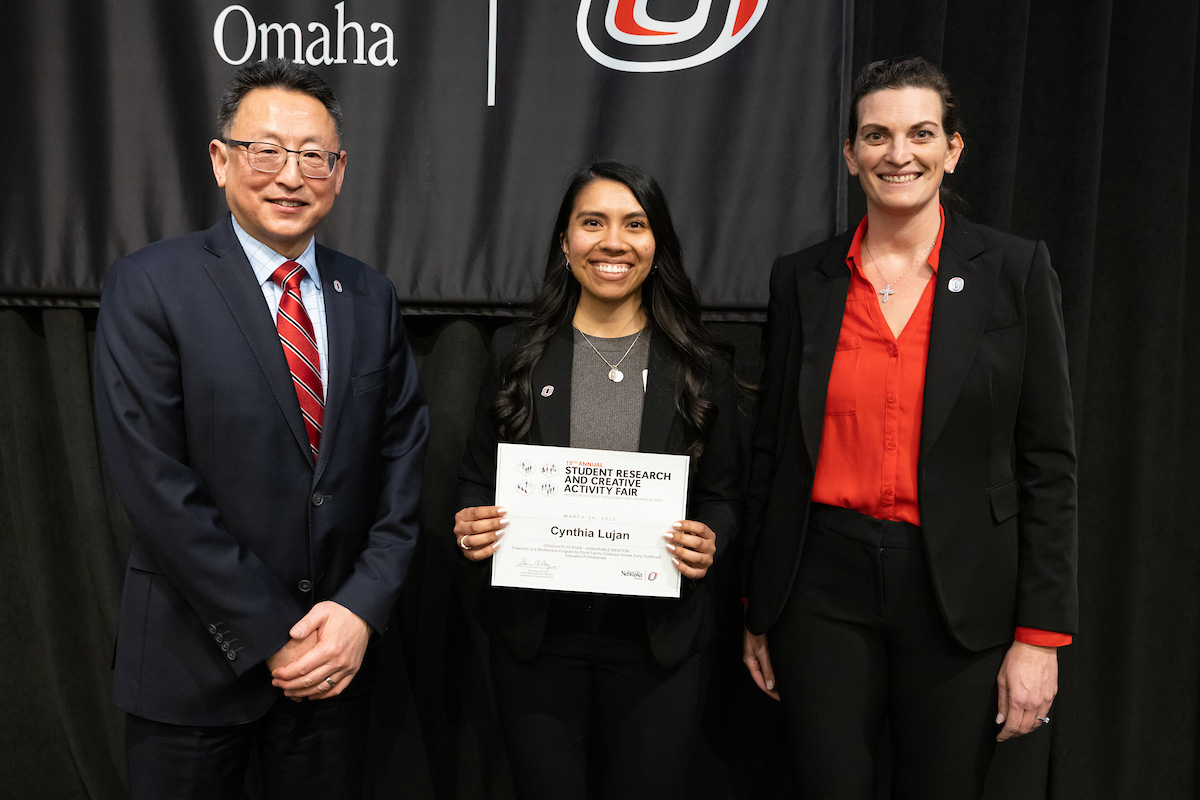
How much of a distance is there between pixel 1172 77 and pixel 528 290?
1.85 m

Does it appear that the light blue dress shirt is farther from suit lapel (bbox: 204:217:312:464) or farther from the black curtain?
the black curtain

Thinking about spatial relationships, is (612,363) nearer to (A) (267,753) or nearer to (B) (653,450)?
(B) (653,450)

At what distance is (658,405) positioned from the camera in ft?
5.54

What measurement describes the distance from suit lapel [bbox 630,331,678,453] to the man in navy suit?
52cm

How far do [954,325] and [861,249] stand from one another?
288 mm

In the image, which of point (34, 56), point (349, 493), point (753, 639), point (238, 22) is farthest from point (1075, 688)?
point (34, 56)

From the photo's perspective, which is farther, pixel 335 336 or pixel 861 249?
pixel 861 249

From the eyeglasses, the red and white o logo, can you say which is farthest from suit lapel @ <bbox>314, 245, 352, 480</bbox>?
the red and white o logo

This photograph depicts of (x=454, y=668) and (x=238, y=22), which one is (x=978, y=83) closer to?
(x=238, y=22)

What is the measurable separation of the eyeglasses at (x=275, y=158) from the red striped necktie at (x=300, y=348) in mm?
178

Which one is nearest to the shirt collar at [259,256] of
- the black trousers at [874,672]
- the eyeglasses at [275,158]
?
the eyeglasses at [275,158]
